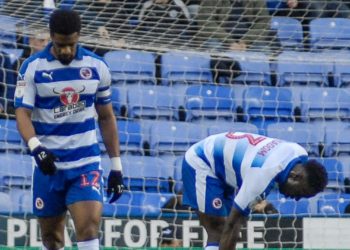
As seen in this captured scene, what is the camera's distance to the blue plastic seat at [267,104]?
10.8 metres

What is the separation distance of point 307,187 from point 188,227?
8.69 ft

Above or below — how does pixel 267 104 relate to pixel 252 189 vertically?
below

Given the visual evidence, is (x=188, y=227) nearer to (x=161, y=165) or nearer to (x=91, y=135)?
(x=161, y=165)

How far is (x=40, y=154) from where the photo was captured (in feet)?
22.0

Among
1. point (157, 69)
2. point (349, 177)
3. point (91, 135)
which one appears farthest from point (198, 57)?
point (91, 135)

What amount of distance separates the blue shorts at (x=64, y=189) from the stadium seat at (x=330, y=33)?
13.1ft

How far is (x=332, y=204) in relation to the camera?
403 inches

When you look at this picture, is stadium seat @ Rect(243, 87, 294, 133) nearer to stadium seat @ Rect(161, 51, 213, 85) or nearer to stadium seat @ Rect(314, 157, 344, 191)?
stadium seat @ Rect(161, 51, 213, 85)

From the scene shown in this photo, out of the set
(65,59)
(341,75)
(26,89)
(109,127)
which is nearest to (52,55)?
(65,59)

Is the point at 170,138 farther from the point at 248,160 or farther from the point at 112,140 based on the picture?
the point at 248,160

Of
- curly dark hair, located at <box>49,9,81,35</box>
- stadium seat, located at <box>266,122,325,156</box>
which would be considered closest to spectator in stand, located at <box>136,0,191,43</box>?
stadium seat, located at <box>266,122,325,156</box>

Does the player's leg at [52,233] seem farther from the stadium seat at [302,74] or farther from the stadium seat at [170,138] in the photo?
the stadium seat at [302,74]

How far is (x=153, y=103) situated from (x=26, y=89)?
3809mm

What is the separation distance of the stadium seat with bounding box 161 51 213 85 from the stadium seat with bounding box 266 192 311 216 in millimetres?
1306
